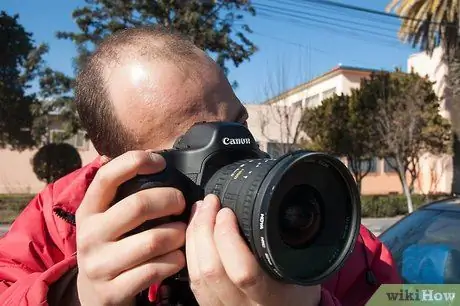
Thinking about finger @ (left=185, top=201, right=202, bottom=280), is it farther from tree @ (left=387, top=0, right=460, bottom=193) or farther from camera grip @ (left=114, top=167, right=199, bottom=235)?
tree @ (left=387, top=0, right=460, bottom=193)

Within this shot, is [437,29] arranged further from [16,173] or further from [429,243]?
[16,173]

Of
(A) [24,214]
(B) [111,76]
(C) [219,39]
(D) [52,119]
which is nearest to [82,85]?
(B) [111,76]

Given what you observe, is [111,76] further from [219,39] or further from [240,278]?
[219,39]

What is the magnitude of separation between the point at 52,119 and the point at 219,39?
7.42 metres

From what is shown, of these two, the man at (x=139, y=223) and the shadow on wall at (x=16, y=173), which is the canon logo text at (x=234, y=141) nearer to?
the man at (x=139, y=223)

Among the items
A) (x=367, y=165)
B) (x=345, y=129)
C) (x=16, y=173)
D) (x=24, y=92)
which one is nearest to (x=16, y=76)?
(x=24, y=92)

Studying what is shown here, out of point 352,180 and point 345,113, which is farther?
point 345,113

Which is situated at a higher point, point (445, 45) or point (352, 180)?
point (445, 45)

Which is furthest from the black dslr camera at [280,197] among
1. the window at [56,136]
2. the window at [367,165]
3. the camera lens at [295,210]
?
the window at [367,165]

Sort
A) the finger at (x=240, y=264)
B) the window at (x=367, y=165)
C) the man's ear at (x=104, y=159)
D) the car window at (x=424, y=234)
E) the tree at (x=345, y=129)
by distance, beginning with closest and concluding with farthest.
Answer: the finger at (x=240, y=264)
the man's ear at (x=104, y=159)
the car window at (x=424, y=234)
the tree at (x=345, y=129)
the window at (x=367, y=165)

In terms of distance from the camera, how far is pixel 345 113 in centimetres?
2053

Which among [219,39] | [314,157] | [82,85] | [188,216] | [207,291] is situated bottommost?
[207,291]

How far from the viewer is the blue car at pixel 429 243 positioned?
96.0 inches

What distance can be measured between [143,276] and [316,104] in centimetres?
2417
